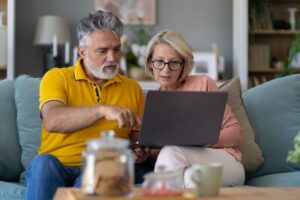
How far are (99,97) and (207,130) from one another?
0.65 metres

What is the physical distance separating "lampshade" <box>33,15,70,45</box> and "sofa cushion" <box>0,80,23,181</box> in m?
2.67

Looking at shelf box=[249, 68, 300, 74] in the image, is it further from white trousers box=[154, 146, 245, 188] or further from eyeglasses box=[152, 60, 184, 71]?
white trousers box=[154, 146, 245, 188]

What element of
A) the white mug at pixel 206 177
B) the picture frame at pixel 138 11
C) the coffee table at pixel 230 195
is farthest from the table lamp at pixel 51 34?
the white mug at pixel 206 177

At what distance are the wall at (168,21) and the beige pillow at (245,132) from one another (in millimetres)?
3194

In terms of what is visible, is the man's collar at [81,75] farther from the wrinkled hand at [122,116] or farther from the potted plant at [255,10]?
the potted plant at [255,10]

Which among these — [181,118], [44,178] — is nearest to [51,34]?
[44,178]

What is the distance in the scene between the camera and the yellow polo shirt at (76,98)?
8.50 feet

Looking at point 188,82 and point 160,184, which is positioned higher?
point 188,82

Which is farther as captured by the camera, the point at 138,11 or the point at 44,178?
the point at 138,11

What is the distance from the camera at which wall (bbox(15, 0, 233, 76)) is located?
19.2 feet

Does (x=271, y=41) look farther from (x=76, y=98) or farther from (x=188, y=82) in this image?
(x=76, y=98)

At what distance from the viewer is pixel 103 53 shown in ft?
8.70

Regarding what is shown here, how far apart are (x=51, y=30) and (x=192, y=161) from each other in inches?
138

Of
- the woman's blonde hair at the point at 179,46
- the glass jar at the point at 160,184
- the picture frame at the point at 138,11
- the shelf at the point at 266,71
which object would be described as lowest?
the glass jar at the point at 160,184
